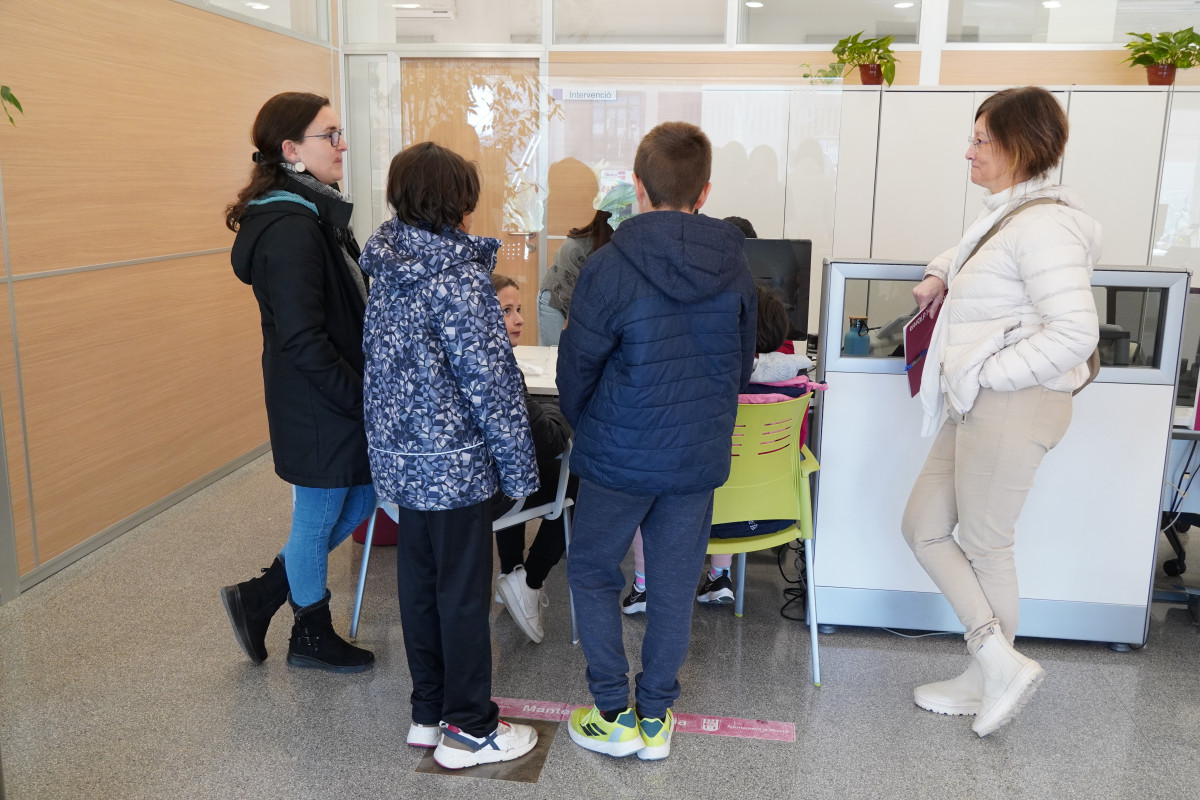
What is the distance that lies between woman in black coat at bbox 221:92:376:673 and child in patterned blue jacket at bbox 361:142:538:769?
26 centimetres

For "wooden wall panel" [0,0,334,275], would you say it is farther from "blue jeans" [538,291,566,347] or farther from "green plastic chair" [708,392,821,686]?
"green plastic chair" [708,392,821,686]

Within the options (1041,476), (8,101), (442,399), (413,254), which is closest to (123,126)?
(8,101)

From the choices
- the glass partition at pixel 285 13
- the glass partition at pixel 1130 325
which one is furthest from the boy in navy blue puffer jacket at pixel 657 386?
the glass partition at pixel 285 13

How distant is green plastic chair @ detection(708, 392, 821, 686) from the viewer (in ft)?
7.79

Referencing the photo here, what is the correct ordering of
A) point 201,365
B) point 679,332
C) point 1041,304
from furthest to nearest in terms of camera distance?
point 201,365 < point 1041,304 < point 679,332

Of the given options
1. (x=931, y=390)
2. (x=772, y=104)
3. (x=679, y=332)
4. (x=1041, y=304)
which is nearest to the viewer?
(x=679, y=332)

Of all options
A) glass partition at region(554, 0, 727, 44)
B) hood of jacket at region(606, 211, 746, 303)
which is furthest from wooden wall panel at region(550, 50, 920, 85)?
hood of jacket at region(606, 211, 746, 303)

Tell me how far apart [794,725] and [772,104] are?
3.19 metres

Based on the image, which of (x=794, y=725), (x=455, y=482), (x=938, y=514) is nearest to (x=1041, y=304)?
(x=938, y=514)

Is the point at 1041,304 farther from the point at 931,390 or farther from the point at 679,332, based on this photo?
the point at 679,332

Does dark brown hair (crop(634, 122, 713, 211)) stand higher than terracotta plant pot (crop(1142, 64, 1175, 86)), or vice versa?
terracotta plant pot (crop(1142, 64, 1175, 86))

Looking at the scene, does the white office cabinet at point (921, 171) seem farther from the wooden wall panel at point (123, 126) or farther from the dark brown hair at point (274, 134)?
the dark brown hair at point (274, 134)

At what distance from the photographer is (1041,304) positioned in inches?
82.3

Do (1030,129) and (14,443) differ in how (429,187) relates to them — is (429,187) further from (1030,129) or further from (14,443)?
(14,443)
